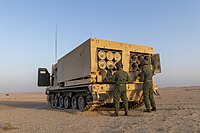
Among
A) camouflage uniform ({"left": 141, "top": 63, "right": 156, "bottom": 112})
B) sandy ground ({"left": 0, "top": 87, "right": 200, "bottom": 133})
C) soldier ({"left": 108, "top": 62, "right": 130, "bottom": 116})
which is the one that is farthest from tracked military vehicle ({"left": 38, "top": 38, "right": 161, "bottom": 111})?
sandy ground ({"left": 0, "top": 87, "right": 200, "bottom": 133})

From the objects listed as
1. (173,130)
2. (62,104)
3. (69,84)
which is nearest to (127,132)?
(173,130)

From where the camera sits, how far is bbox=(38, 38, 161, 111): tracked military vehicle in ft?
30.1

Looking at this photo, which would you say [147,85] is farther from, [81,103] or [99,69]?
[81,103]

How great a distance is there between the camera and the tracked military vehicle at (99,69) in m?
9.18

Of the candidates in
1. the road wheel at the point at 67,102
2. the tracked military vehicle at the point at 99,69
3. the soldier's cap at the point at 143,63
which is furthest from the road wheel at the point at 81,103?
the soldier's cap at the point at 143,63

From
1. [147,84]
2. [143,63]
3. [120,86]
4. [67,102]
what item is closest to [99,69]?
[120,86]

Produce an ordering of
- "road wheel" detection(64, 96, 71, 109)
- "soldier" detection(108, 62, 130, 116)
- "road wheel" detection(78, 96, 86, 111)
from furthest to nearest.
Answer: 1. "road wheel" detection(64, 96, 71, 109)
2. "road wheel" detection(78, 96, 86, 111)
3. "soldier" detection(108, 62, 130, 116)

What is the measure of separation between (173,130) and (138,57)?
5626 millimetres

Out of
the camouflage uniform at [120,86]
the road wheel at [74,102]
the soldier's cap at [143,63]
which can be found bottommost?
the road wheel at [74,102]

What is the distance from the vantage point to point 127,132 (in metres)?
5.22

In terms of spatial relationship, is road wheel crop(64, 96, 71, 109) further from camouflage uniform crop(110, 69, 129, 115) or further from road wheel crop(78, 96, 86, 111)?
camouflage uniform crop(110, 69, 129, 115)

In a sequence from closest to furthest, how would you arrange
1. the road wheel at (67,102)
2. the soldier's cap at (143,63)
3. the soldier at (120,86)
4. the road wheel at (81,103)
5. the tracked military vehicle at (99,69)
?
the soldier at (120,86) → the tracked military vehicle at (99,69) → the soldier's cap at (143,63) → the road wheel at (81,103) → the road wheel at (67,102)

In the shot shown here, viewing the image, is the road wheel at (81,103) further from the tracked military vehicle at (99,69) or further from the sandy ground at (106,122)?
the sandy ground at (106,122)

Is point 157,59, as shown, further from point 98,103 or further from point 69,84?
point 69,84
